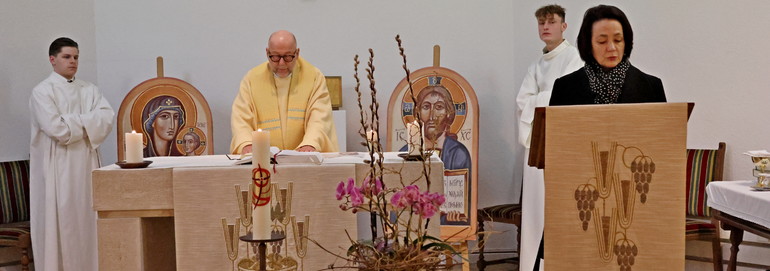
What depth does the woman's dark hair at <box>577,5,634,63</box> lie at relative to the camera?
365 centimetres

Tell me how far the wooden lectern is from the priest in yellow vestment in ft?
6.96

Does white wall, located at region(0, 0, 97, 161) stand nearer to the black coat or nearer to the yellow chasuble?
the yellow chasuble

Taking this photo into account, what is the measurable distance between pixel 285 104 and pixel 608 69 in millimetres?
2286

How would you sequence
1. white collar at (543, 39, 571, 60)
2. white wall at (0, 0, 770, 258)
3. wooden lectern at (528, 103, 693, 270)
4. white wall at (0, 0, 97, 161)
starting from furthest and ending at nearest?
white wall at (0, 0, 770, 258) → white wall at (0, 0, 97, 161) → white collar at (543, 39, 571, 60) → wooden lectern at (528, 103, 693, 270)

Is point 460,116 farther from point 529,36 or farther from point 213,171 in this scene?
point 213,171

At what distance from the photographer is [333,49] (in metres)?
7.33

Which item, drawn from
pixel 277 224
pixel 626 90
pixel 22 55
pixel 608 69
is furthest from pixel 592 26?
pixel 22 55

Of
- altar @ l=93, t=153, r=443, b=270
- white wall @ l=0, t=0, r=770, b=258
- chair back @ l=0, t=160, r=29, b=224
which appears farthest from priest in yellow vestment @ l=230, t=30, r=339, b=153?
chair back @ l=0, t=160, r=29, b=224

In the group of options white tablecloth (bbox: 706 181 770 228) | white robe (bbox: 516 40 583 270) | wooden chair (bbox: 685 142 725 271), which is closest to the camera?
white tablecloth (bbox: 706 181 770 228)

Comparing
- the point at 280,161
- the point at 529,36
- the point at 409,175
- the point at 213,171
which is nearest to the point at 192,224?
the point at 213,171

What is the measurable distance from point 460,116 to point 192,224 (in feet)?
11.4

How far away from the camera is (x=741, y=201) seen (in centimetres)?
439

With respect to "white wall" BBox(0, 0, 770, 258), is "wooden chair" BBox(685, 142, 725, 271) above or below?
below

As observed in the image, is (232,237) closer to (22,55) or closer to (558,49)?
(558,49)
